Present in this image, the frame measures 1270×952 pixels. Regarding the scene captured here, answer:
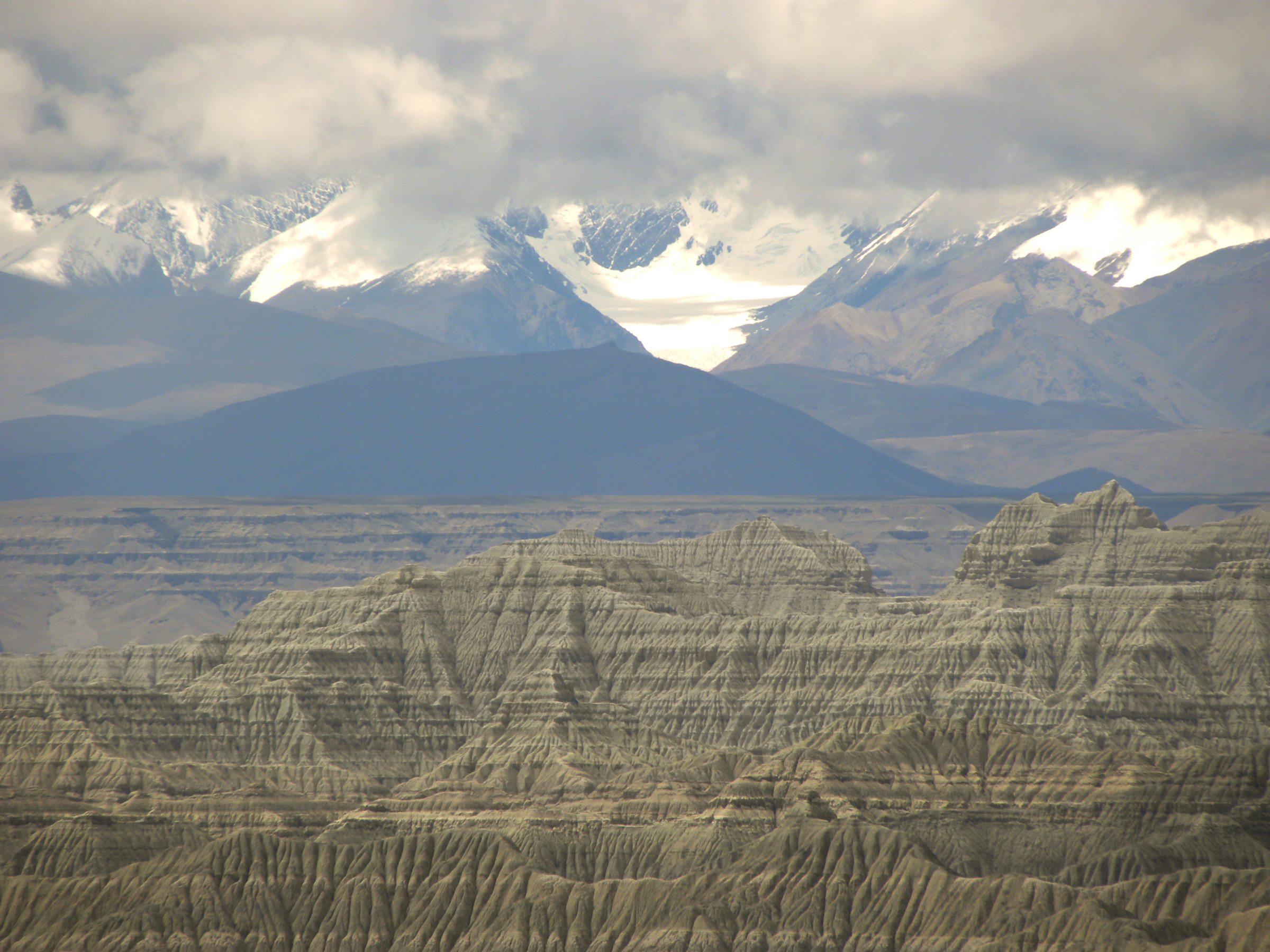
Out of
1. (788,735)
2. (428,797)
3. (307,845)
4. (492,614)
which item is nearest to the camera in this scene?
(307,845)

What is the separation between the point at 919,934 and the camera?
4523 inches

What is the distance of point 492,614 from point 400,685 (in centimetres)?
1111

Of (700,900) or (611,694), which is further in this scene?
Answer: (611,694)

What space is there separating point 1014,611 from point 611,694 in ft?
100

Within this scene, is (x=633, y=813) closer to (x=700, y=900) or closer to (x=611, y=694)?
(x=700, y=900)

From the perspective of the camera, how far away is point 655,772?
143000 mm

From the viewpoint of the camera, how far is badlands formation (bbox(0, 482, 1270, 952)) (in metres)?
118

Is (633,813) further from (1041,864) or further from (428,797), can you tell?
(1041,864)

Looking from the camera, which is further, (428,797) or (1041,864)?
(428,797)

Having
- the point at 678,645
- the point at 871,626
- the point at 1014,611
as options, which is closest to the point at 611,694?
the point at 678,645

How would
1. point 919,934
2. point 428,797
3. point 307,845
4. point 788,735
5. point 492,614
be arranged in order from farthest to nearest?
point 492,614
point 788,735
point 428,797
point 307,845
point 919,934

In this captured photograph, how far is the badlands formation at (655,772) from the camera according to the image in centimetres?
11838

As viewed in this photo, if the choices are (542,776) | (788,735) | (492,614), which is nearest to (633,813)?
(542,776)

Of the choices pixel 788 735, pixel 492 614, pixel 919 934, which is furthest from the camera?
pixel 492 614
